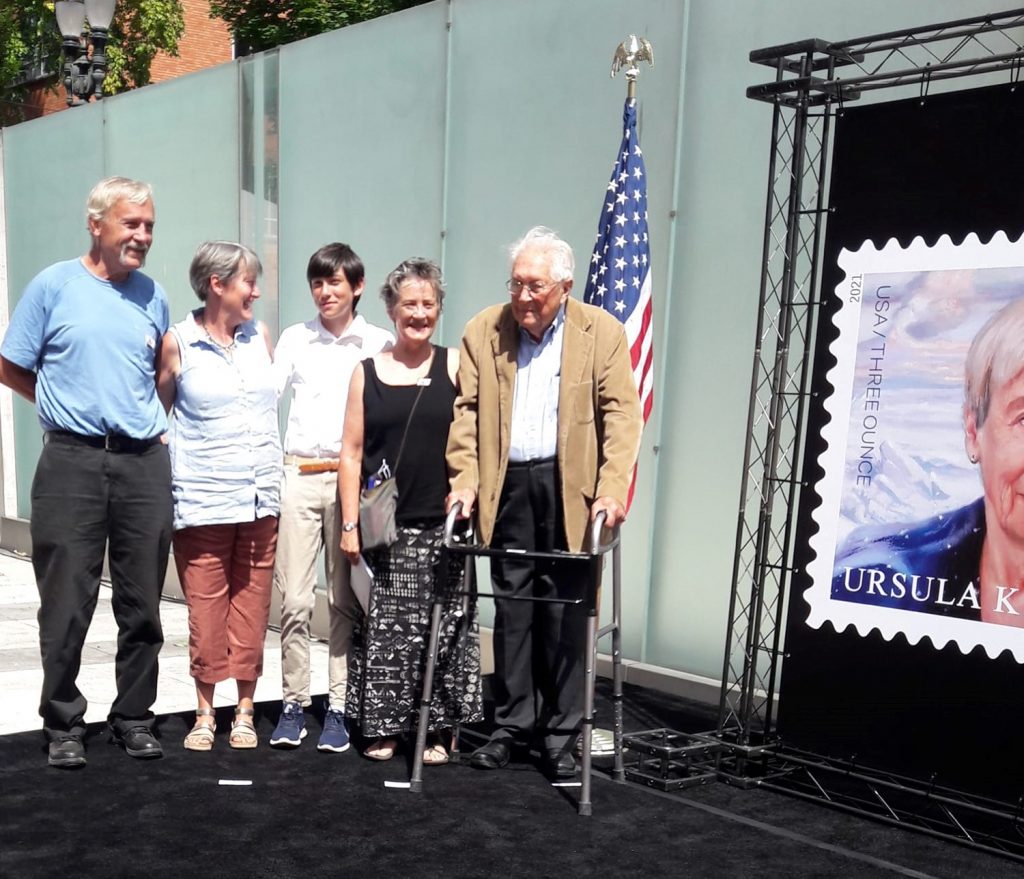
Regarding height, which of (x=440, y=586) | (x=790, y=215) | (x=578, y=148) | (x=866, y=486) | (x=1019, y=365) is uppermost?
(x=578, y=148)

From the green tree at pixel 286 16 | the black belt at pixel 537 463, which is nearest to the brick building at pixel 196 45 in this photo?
the green tree at pixel 286 16

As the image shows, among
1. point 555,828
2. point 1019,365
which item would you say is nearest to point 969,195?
point 1019,365

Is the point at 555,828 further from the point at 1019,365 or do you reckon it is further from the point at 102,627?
the point at 102,627

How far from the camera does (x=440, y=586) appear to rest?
422 cm

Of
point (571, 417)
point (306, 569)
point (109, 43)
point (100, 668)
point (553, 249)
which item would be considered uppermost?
point (109, 43)

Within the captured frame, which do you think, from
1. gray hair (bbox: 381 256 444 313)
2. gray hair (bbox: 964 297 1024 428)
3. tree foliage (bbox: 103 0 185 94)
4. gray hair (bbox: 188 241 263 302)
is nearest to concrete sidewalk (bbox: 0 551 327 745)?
gray hair (bbox: 188 241 263 302)

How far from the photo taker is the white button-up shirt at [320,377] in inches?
185

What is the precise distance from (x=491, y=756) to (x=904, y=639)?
1490mm

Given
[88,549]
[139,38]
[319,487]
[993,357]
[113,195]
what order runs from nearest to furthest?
[993,357] → [113,195] → [88,549] → [319,487] → [139,38]

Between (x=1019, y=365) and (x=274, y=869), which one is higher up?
(x=1019, y=365)

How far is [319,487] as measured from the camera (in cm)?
468

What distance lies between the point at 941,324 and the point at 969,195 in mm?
Result: 399

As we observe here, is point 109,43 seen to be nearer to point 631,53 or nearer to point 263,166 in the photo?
point 263,166

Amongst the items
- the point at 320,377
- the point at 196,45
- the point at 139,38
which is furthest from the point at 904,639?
the point at 196,45
